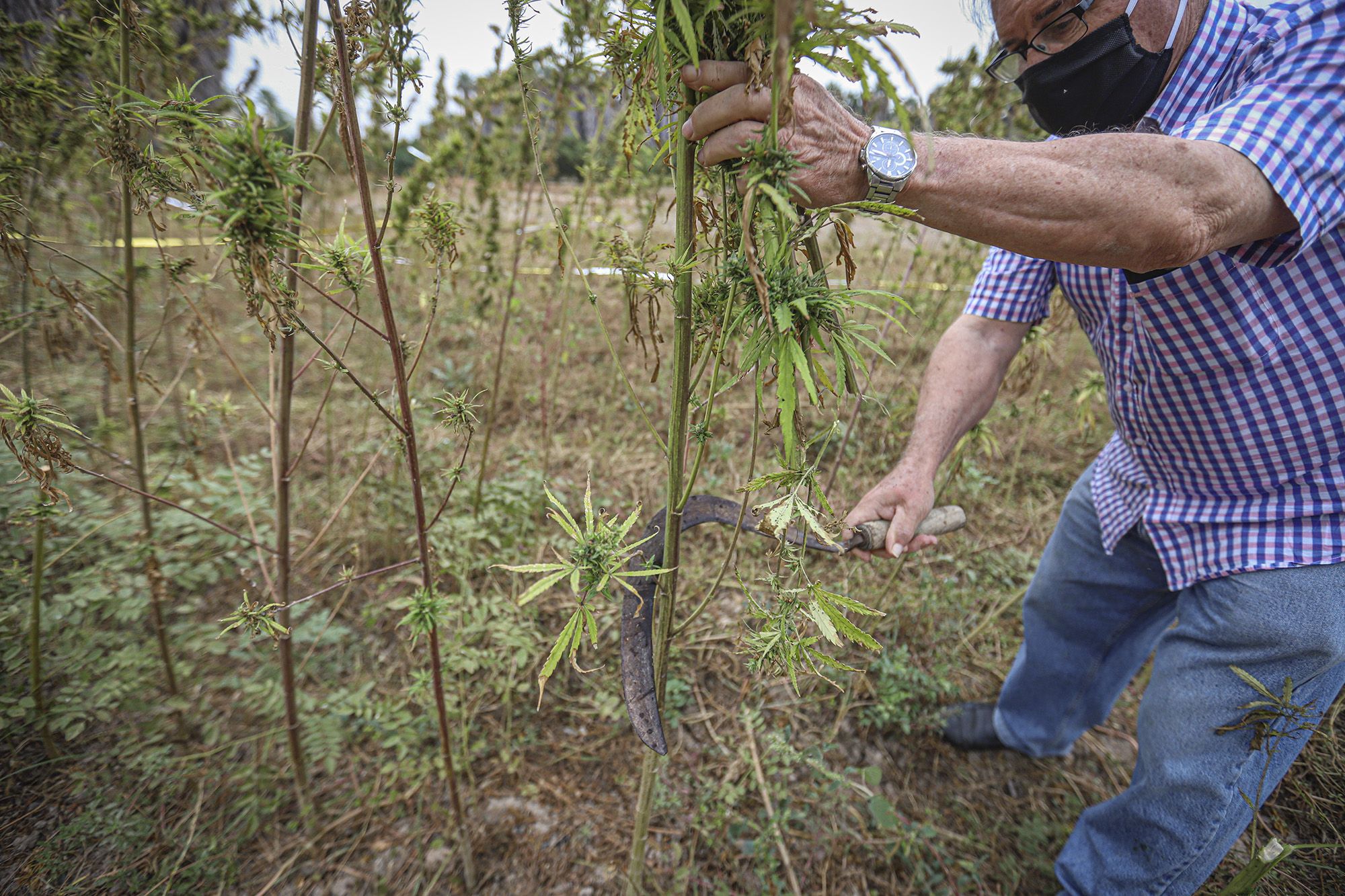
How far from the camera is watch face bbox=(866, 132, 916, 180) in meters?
0.97

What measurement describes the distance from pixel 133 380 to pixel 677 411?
1.67 metres

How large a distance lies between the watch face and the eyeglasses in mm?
1034

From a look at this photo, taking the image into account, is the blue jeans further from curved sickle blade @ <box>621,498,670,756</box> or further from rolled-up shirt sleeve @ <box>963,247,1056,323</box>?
curved sickle blade @ <box>621,498,670,756</box>

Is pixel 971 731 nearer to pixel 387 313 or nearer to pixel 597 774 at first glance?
pixel 597 774

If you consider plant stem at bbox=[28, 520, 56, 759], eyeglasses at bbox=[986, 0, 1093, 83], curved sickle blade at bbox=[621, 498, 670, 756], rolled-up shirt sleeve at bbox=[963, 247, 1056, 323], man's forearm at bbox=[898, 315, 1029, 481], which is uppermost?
eyeglasses at bbox=[986, 0, 1093, 83]

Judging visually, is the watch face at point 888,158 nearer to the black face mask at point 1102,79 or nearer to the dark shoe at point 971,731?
the black face mask at point 1102,79

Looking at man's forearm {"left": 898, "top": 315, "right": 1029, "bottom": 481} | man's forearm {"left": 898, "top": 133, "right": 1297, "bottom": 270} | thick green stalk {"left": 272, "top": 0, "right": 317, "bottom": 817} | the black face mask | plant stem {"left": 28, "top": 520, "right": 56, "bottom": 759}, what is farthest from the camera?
man's forearm {"left": 898, "top": 315, "right": 1029, "bottom": 481}

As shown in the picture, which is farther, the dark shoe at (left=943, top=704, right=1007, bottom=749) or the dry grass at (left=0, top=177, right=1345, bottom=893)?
the dark shoe at (left=943, top=704, right=1007, bottom=749)

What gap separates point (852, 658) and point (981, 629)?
671 millimetres

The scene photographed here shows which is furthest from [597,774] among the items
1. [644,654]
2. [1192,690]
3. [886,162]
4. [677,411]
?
[886,162]

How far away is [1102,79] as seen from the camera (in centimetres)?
155

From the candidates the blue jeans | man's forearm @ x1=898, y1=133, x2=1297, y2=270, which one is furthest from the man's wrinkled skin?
the blue jeans

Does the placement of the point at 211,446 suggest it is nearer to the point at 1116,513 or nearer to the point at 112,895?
the point at 112,895

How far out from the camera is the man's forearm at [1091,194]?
1.05 meters
